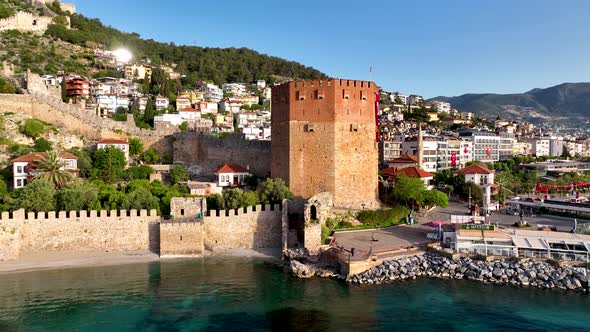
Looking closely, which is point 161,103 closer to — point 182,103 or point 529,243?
point 182,103

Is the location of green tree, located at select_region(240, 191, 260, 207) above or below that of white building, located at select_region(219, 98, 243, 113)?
below

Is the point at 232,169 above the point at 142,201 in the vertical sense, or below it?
above

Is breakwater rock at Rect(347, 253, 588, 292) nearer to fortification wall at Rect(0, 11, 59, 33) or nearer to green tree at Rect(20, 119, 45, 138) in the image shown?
green tree at Rect(20, 119, 45, 138)

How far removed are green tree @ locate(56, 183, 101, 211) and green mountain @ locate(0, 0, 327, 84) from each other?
105 ft

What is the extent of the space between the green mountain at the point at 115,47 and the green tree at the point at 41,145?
22.3 metres

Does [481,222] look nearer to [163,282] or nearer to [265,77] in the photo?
[163,282]

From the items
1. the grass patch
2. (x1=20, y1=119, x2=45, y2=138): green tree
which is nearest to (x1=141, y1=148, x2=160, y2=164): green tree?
(x1=20, y1=119, x2=45, y2=138): green tree

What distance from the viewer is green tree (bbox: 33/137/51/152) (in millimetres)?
24922

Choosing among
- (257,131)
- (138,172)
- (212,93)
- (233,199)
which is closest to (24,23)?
(212,93)

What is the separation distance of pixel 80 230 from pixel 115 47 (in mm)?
58212

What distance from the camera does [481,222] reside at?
59.7 feet

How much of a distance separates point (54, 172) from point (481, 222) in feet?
64.2

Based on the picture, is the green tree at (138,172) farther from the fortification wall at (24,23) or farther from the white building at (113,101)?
the fortification wall at (24,23)

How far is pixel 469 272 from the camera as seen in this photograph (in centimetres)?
1444
